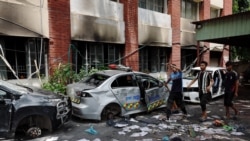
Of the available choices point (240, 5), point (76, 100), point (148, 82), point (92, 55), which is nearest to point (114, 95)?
point (76, 100)

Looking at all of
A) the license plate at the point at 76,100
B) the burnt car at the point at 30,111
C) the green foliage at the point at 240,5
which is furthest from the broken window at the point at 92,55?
the green foliage at the point at 240,5

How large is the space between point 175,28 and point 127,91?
927 centimetres

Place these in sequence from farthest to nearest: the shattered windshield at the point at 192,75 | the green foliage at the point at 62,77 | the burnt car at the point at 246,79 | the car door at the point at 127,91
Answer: the burnt car at the point at 246,79 → the shattered windshield at the point at 192,75 → the green foliage at the point at 62,77 → the car door at the point at 127,91

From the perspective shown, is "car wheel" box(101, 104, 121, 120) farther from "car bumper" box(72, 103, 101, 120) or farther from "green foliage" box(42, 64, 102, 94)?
"green foliage" box(42, 64, 102, 94)

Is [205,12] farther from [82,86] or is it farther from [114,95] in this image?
[82,86]

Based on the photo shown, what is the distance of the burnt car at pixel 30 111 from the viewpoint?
17.6 ft

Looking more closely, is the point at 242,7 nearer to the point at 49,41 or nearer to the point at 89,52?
the point at 89,52

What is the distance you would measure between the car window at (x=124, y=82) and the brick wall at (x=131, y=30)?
4575 mm

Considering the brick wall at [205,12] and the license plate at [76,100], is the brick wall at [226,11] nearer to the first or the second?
the brick wall at [205,12]

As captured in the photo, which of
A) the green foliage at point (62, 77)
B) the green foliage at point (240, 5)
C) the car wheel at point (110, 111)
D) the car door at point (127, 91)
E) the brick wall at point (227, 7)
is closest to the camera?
the car wheel at point (110, 111)

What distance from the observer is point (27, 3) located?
8523 mm

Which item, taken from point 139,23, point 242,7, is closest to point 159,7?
point 139,23

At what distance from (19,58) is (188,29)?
1212 centimetres

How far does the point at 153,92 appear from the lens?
8344mm
